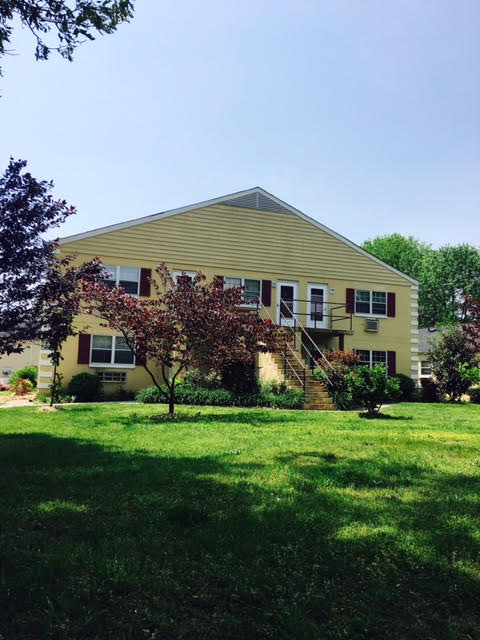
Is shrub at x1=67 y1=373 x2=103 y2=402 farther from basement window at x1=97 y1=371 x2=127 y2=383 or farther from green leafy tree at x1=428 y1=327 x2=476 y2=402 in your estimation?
green leafy tree at x1=428 y1=327 x2=476 y2=402

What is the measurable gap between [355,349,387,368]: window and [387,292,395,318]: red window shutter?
6.08ft

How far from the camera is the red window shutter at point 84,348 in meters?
17.8

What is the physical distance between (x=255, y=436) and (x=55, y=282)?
13.5 feet

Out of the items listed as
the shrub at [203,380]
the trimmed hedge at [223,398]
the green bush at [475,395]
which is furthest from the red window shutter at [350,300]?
the shrub at [203,380]

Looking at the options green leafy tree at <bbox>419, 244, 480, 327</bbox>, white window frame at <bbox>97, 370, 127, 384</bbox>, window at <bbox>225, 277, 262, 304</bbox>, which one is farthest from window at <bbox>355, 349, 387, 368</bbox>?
green leafy tree at <bbox>419, 244, 480, 327</bbox>

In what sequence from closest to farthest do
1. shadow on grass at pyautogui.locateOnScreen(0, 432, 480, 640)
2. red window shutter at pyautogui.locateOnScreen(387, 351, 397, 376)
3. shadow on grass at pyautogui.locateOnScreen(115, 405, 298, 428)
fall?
shadow on grass at pyautogui.locateOnScreen(0, 432, 480, 640) → shadow on grass at pyautogui.locateOnScreen(115, 405, 298, 428) → red window shutter at pyautogui.locateOnScreen(387, 351, 397, 376)

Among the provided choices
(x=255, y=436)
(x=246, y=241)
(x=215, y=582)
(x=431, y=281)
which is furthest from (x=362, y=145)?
(x=431, y=281)

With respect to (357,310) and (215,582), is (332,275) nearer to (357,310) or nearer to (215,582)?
(357,310)

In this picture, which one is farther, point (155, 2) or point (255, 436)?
point (255, 436)

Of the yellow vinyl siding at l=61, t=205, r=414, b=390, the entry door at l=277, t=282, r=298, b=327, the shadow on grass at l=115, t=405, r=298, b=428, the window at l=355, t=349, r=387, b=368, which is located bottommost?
the shadow on grass at l=115, t=405, r=298, b=428

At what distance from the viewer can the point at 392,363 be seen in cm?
2181

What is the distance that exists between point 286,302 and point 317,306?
1.56 metres

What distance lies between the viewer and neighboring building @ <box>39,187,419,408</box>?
18453 mm

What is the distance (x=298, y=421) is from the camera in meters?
11.0
